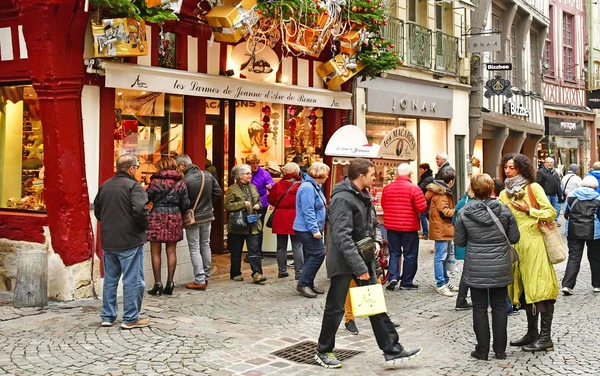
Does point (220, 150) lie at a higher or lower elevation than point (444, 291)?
higher

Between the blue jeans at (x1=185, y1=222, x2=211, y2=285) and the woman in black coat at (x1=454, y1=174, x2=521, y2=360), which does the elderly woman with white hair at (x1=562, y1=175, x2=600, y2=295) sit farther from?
the blue jeans at (x1=185, y1=222, x2=211, y2=285)

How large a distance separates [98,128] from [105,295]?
102 inches

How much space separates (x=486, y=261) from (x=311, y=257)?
10.8ft

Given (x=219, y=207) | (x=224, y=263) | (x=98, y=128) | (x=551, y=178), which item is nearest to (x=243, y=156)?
(x=219, y=207)

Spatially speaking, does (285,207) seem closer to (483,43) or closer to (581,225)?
(581,225)

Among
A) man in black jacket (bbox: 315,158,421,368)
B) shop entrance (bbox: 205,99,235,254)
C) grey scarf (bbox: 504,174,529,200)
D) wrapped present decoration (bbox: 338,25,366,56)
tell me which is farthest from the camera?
wrapped present decoration (bbox: 338,25,366,56)

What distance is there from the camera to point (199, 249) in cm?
969

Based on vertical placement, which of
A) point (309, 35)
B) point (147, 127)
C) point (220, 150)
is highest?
point (309, 35)

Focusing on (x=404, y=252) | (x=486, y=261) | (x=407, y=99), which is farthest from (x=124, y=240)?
(x=407, y=99)

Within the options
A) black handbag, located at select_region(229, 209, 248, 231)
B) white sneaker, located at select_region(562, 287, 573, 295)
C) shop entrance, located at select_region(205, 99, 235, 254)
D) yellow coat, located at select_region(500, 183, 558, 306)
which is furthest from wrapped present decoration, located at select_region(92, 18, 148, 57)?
white sneaker, located at select_region(562, 287, 573, 295)

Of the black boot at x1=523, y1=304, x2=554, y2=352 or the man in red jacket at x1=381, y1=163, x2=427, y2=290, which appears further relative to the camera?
the man in red jacket at x1=381, y1=163, x2=427, y2=290

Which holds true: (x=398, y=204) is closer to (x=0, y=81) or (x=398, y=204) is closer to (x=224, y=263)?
(x=224, y=263)

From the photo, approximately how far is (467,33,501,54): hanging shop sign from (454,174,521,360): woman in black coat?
43.5 feet

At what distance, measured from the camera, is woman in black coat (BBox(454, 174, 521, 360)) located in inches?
246
